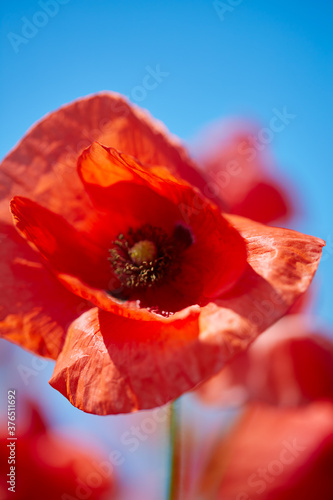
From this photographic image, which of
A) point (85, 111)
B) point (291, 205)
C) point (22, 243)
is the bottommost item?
point (22, 243)

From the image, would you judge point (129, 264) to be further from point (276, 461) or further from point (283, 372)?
point (283, 372)

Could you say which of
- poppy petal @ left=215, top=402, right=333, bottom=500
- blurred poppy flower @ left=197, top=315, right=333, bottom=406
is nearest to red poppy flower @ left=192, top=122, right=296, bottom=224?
blurred poppy flower @ left=197, top=315, right=333, bottom=406

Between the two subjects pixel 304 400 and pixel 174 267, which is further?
pixel 304 400

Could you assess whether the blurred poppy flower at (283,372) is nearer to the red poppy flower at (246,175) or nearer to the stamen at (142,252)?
the red poppy flower at (246,175)

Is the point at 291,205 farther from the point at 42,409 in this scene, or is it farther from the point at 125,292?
the point at 42,409

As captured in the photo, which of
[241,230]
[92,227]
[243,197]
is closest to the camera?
[241,230]

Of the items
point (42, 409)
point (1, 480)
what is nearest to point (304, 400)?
point (42, 409)

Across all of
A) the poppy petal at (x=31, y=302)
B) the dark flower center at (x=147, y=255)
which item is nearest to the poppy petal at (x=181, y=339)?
the poppy petal at (x=31, y=302)
